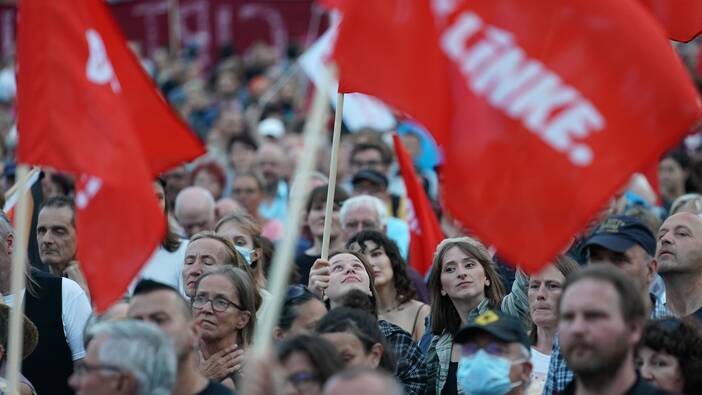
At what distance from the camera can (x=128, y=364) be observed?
6.30m

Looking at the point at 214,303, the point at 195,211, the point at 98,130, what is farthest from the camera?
the point at 195,211

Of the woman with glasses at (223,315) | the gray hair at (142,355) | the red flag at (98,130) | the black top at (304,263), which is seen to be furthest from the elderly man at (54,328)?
the gray hair at (142,355)

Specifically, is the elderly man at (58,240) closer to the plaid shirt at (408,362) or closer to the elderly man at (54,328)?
the elderly man at (54,328)

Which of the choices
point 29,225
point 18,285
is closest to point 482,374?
point 18,285

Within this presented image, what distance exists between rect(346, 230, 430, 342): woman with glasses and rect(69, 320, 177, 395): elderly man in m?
3.52

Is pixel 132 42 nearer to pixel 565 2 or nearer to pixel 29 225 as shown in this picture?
pixel 29 225

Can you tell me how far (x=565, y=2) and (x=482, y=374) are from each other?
1.53 metres

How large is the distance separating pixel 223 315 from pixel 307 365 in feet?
5.59

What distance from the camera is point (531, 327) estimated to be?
29.1ft

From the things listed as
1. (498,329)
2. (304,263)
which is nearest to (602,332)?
(498,329)

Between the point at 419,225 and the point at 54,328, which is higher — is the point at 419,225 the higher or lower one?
the lower one

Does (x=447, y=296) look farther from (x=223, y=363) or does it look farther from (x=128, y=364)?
(x=128, y=364)

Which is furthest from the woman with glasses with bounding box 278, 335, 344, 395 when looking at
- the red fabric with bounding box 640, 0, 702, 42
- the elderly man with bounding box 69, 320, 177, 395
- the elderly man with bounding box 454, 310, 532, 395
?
the red fabric with bounding box 640, 0, 702, 42

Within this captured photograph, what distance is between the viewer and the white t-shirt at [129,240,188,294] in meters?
10.3
